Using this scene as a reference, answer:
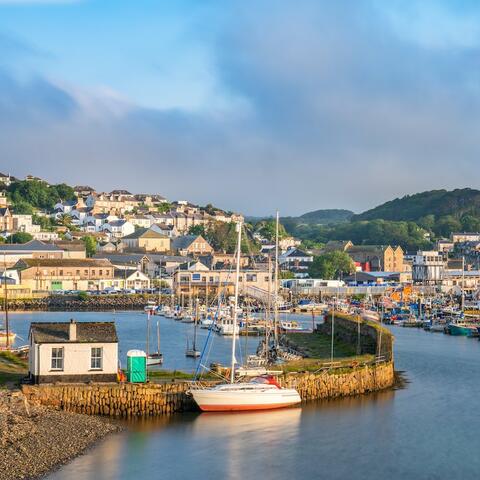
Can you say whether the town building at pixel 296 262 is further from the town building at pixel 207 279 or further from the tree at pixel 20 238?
the tree at pixel 20 238

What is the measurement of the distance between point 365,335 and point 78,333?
19175mm

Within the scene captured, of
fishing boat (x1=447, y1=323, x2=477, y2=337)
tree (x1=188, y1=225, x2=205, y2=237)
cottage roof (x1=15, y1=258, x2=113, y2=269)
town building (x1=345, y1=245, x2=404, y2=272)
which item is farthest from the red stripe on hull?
tree (x1=188, y1=225, x2=205, y2=237)

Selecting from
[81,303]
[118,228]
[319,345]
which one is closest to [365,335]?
[319,345]

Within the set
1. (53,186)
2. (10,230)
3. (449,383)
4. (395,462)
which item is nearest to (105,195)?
(53,186)

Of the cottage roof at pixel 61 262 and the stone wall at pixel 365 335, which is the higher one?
the cottage roof at pixel 61 262

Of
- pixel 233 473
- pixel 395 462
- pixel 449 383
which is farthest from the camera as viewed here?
pixel 449 383

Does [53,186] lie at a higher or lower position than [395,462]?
higher

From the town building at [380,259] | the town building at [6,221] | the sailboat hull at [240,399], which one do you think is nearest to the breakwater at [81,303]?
the town building at [6,221]

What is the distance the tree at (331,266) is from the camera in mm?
126250

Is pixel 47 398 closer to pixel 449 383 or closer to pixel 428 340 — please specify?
pixel 449 383

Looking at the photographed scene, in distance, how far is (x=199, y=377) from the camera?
35.4 metres

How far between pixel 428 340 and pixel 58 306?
39463mm

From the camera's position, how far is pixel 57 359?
32031 millimetres

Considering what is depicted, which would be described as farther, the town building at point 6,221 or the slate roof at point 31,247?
the town building at point 6,221
